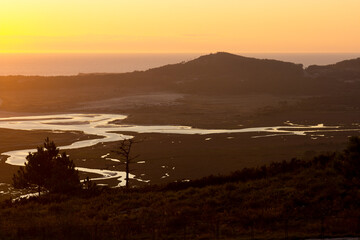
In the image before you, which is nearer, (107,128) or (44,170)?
(44,170)

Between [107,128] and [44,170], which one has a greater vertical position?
[44,170]

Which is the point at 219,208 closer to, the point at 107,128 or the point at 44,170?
the point at 44,170

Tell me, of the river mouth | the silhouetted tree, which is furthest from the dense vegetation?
the river mouth

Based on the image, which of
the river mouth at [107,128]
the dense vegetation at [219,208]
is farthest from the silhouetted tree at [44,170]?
the river mouth at [107,128]

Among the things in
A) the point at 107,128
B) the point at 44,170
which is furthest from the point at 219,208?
the point at 107,128

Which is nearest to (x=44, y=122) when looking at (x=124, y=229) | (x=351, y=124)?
(x=351, y=124)

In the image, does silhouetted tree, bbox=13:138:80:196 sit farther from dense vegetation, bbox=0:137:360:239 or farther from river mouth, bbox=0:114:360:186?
river mouth, bbox=0:114:360:186

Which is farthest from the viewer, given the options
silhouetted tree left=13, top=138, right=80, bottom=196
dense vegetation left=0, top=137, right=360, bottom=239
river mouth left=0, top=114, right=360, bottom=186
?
river mouth left=0, top=114, right=360, bottom=186

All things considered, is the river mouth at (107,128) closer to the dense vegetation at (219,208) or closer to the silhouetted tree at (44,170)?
the silhouetted tree at (44,170)
